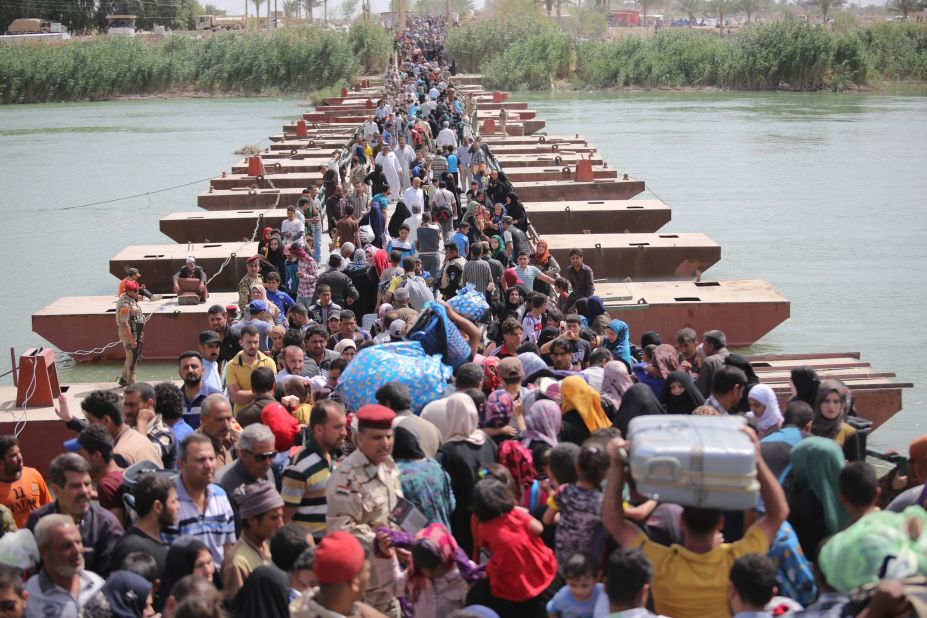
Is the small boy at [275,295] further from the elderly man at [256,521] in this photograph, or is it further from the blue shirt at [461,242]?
the elderly man at [256,521]

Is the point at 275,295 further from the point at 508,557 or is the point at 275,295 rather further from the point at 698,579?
the point at 698,579

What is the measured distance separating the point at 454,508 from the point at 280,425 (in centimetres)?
125

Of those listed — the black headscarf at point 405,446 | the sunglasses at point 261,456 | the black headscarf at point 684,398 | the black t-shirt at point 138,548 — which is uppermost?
the black headscarf at point 405,446

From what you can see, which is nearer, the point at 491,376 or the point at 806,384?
the point at 806,384

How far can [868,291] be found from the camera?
19734 millimetres

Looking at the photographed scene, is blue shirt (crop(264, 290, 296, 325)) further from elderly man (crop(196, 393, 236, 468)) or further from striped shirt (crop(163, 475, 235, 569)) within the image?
striped shirt (crop(163, 475, 235, 569))

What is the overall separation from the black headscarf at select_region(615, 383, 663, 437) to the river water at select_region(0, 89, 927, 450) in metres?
6.60

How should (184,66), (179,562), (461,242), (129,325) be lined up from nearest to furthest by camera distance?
1. (179,562)
2. (129,325)
3. (461,242)
4. (184,66)

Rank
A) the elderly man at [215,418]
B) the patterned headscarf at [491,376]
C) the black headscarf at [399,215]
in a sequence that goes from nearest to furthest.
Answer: the elderly man at [215,418] < the patterned headscarf at [491,376] < the black headscarf at [399,215]

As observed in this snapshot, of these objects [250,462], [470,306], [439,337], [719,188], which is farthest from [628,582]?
[719,188]

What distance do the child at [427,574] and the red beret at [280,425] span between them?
1.42 meters

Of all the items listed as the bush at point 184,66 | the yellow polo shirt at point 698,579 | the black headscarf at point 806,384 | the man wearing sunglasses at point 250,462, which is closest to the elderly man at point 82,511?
the man wearing sunglasses at point 250,462

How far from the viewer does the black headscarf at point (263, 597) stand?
457cm

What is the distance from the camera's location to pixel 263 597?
4.57 meters
